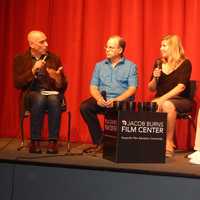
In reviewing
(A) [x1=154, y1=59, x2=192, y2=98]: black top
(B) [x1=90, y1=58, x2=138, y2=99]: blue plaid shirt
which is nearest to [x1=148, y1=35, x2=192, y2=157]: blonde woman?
(A) [x1=154, y1=59, x2=192, y2=98]: black top

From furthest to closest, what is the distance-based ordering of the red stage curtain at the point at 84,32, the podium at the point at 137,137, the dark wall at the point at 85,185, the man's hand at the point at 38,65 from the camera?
the red stage curtain at the point at 84,32 → the man's hand at the point at 38,65 → the podium at the point at 137,137 → the dark wall at the point at 85,185

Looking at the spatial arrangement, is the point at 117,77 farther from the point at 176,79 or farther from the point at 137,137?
the point at 137,137

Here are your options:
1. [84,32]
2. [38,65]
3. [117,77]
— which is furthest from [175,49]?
[84,32]

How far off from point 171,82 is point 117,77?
0.46m

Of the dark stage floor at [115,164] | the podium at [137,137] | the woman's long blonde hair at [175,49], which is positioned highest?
the woman's long blonde hair at [175,49]

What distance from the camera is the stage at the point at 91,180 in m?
2.50

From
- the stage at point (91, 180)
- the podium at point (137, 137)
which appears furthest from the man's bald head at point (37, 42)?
the stage at point (91, 180)

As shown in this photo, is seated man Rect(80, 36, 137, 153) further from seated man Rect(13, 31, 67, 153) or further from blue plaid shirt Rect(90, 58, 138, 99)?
seated man Rect(13, 31, 67, 153)

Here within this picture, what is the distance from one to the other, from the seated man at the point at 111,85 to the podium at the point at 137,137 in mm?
635

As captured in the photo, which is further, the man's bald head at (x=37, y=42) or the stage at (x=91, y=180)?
the man's bald head at (x=37, y=42)

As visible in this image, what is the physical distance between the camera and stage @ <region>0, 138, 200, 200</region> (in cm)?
250

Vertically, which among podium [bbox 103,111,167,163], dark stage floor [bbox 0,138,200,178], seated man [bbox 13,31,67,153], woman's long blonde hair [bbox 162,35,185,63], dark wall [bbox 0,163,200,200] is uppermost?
woman's long blonde hair [bbox 162,35,185,63]

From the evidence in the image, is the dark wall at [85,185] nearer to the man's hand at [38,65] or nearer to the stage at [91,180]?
the stage at [91,180]

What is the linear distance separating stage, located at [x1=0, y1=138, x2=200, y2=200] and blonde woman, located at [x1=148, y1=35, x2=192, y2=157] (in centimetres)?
75
